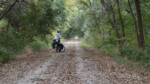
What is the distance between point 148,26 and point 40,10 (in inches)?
456

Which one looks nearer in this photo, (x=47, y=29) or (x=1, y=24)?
(x=1, y=24)

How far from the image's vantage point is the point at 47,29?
1838 centimetres

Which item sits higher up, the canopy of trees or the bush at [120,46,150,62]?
the canopy of trees

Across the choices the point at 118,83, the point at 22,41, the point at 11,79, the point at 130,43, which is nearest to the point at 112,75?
the point at 118,83

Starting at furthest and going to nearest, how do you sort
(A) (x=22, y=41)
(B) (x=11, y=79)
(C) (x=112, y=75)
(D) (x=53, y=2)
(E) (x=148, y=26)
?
(E) (x=148, y=26) < (D) (x=53, y=2) < (A) (x=22, y=41) < (C) (x=112, y=75) < (B) (x=11, y=79)

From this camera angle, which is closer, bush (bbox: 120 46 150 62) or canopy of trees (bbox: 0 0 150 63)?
bush (bbox: 120 46 150 62)

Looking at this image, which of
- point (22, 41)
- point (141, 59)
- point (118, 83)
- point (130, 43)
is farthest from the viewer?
point (22, 41)

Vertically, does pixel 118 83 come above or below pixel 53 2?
below

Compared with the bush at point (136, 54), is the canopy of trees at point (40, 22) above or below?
above

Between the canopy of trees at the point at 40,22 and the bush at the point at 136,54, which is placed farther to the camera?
the canopy of trees at the point at 40,22

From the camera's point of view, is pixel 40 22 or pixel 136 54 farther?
pixel 40 22

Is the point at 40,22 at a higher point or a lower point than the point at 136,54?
higher

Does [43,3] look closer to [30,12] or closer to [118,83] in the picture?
[30,12]

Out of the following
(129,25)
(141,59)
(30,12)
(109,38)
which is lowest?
(141,59)
